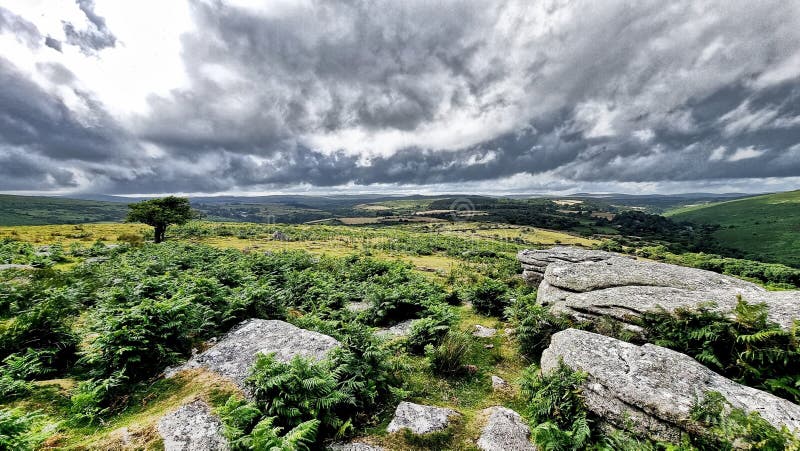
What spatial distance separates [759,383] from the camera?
7.45 meters

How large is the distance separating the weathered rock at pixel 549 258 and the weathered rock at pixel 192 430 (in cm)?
2263

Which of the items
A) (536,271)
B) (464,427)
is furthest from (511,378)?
(536,271)

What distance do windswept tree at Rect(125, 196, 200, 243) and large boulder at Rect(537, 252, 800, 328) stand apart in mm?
56331

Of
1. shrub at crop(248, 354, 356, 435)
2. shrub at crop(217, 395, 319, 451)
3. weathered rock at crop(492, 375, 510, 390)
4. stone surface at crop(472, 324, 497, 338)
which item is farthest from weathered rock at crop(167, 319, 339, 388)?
stone surface at crop(472, 324, 497, 338)

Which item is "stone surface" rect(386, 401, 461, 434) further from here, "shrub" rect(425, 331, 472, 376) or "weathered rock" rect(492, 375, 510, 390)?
"weathered rock" rect(492, 375, 510, 390)

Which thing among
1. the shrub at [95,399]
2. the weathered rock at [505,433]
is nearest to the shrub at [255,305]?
the shrub at [95,399]

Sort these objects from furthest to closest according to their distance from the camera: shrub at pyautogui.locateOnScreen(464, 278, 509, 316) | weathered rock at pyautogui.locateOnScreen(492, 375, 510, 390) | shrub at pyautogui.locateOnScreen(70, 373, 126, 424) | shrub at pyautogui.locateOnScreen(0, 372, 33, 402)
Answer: shrub at pyautogui.locateOnScreen(464, 278, 509, 316), weathered rock at pyautogui.locateOnScreen(492, 375, 510, 390), shrub at pyautogui.locateOnScreen(0, 372, 33, 402), shrub at pyautogui.locateOnScreen(70, 373, 126, 424)

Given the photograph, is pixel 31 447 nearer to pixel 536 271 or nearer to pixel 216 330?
pixel 216 330

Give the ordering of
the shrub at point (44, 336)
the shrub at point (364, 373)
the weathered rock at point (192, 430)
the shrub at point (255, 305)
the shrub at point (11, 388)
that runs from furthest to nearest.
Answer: the shrub at point (255, 305), the shrub at point (44, 336), the shrub at point (364, 373), the shrub at point (11, 388), the weathered rock at point (192, 430)

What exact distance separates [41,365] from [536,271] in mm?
27066

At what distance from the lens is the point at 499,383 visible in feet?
31.9

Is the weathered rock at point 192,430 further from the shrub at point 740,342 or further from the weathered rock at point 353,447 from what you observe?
the shrub at point 740,342

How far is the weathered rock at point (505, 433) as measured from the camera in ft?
21.6

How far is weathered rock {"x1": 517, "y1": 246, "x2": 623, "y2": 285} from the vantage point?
2220cm
